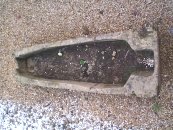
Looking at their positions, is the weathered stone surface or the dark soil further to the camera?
the dark soil

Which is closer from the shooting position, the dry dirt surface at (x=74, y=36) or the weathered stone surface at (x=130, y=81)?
the weathered stone surface at (x=130, y=81)

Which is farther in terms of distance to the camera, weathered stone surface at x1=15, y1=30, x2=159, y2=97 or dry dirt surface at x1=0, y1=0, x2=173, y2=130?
dry dirt surface at x1=0, y1=0, x2=173, y2=130

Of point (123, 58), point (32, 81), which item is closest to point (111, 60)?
point (123, 58)

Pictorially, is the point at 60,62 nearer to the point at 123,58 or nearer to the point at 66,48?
the point at 66,48

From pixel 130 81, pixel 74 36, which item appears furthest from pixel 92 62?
pixel 130 81
